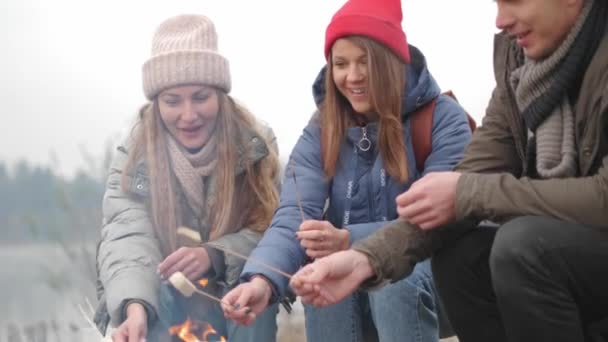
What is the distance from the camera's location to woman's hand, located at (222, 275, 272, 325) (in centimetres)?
248

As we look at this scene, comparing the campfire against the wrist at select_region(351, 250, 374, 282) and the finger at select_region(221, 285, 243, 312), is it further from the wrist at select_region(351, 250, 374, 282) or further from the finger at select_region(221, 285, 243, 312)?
the wrist at select_region(351, 250, 374, 282)

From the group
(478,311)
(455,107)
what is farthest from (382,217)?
(478,311)

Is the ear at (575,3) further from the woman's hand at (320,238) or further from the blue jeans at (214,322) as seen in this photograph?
the blue jeans at (214,322)

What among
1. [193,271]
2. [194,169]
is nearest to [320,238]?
[193,271]

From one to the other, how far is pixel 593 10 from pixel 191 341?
58.9 inches

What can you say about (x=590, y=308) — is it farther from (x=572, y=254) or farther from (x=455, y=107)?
(x=455, y=107)

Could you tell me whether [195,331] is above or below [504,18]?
below

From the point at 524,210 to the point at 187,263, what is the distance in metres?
1.29

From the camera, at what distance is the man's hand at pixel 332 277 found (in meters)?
2.26

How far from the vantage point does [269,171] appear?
326 cm

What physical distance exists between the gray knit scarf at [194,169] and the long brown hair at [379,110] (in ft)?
1.60

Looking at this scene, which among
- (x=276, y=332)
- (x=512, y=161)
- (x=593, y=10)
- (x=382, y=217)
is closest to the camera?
(x=593, y=10)

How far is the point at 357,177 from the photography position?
2.83m

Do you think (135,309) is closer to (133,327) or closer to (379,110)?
(133,327)
